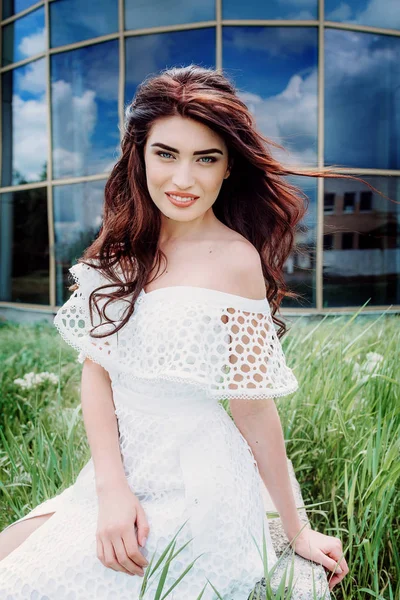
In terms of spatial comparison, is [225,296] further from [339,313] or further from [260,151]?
[339,313]

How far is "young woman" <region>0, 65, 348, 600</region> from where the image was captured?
45.1 inches

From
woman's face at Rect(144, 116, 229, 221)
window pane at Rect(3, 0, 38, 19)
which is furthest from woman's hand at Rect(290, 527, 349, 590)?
window pane at Rect(3, 0, 38, 19)

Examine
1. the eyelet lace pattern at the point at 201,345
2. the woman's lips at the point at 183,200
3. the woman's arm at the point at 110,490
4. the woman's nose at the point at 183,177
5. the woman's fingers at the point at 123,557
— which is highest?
the woman's nose at the point at 183,177

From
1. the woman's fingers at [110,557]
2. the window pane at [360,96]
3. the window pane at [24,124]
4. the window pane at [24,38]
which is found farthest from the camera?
the window pane at [24,124]

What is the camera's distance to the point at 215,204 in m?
1.50

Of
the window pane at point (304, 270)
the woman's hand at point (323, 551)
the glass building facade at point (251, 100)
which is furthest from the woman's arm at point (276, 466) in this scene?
the window pane at point (304, 270)

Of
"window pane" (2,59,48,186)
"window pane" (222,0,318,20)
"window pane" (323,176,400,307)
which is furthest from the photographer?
"window pane" (2,59,48,186)

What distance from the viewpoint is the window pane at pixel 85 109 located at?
4.41 metres

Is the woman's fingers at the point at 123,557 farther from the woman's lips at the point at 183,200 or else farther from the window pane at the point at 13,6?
the window pane at the point at 13,6

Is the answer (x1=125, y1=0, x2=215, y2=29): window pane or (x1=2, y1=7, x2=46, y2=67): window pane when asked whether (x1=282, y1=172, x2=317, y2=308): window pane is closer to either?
(x1=125, y1=0, x2=215, y2=29): window pane

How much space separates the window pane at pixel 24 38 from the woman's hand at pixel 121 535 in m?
4.11

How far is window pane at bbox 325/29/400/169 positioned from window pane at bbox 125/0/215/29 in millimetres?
823

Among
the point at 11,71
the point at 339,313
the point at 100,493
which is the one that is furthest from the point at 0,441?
the point at 11,71

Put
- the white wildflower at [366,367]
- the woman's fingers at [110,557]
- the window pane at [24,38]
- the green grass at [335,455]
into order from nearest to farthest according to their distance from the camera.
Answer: the woman's fingers at [110,557] → the green grass at [335,455] → the white wildflower at [366,367] → the window pane at [24,38]
